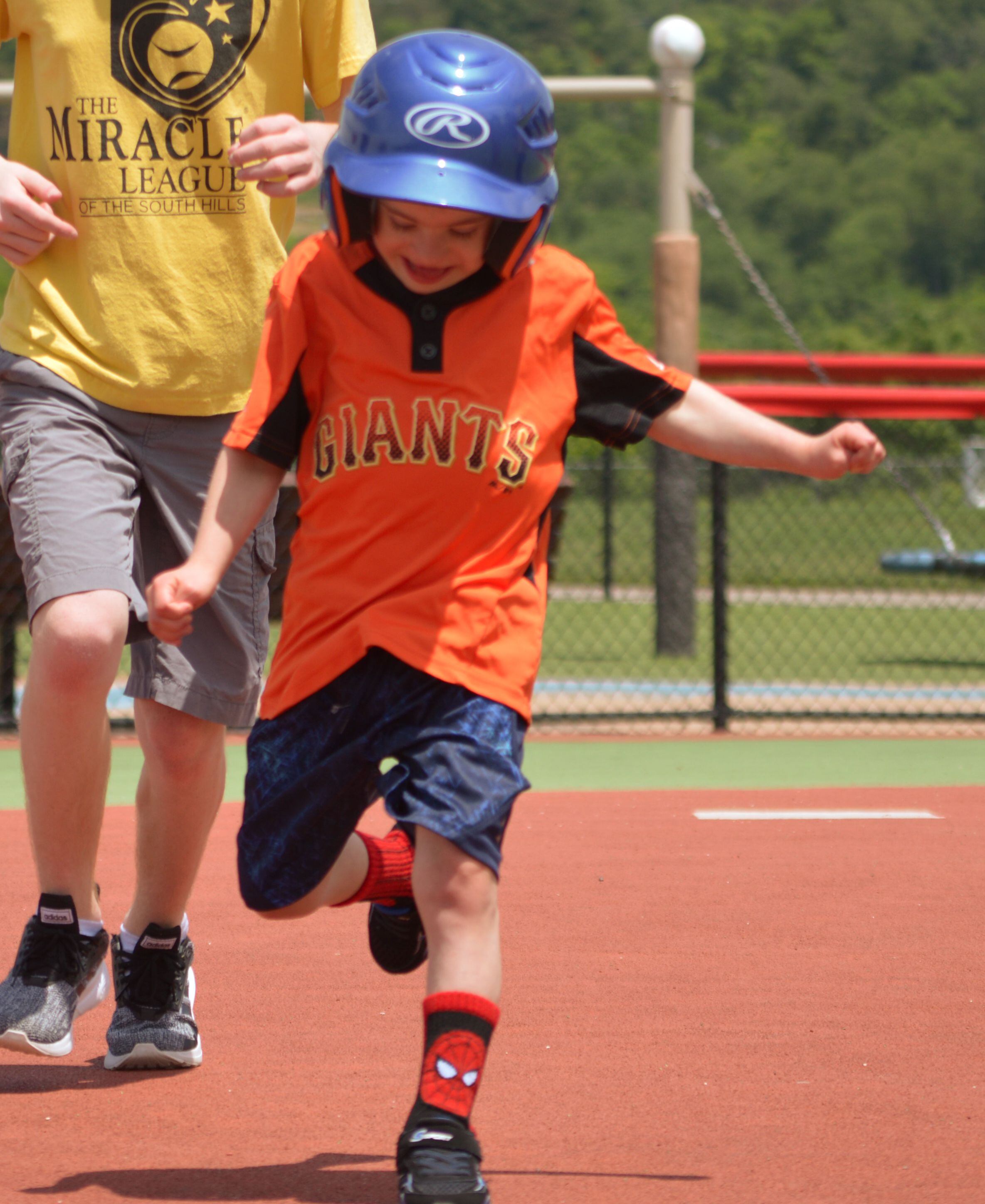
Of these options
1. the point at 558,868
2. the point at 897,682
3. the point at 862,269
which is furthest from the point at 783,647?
the point at 862,269

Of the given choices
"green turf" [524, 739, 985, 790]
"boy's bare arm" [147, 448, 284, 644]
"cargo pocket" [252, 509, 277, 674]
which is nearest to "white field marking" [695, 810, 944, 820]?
"green turf" [524, 739, 985, 790]

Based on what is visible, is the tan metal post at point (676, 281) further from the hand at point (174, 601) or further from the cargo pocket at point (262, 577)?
the hand at point (174, 601)

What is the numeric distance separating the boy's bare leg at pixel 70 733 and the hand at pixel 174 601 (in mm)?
549

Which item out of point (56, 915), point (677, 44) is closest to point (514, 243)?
point (56, 915)

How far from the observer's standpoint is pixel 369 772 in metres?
2.76

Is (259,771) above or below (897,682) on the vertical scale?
above

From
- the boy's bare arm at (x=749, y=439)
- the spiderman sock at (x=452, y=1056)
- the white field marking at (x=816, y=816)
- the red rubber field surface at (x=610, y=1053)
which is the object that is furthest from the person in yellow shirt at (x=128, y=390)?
the white field marking at (x=816, y=816)

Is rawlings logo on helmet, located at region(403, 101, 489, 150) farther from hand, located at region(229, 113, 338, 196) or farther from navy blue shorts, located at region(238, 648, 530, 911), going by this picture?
navy blue shorts, located at region(238, 648, 530, 911)

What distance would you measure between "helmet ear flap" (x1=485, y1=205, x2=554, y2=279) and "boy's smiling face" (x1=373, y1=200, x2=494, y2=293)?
17 mm

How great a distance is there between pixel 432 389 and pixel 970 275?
75222 mm

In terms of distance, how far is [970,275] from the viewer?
7456cm

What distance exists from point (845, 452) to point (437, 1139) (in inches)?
43.3

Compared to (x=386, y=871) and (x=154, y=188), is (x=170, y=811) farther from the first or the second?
(x=154, y=188)

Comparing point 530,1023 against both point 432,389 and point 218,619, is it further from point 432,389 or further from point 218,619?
point 432,389
